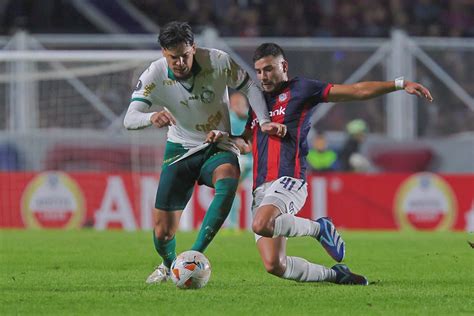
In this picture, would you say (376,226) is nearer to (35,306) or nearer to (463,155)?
(463,155)

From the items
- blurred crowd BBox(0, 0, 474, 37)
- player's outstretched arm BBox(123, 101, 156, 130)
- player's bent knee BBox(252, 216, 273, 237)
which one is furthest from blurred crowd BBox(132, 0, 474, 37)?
player's bent knee BBox(252, 216, 273, 237)

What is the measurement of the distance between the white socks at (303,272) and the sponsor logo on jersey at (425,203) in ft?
34.9

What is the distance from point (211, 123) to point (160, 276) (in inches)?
52.3

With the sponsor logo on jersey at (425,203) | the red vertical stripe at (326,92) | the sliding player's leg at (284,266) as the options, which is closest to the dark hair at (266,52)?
the red vertical stripe at (326,92)

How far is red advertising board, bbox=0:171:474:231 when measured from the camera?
64.6 feet

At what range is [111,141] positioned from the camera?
20.8m

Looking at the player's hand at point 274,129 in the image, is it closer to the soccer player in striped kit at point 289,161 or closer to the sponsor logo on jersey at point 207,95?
the soccer player in striped kit at point 289,161

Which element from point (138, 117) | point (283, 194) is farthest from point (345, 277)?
point (138, 117)

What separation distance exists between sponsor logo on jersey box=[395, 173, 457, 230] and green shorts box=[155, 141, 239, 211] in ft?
34.0

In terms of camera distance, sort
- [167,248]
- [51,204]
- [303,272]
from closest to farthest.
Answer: [303,272] → [167,248] → [51,204]

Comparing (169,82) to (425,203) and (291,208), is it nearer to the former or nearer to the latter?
(291,208)

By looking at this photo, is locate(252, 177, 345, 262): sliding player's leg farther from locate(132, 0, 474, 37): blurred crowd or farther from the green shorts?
locate(132, 0, 474, 37): blurred crowd

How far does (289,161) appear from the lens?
9516mm

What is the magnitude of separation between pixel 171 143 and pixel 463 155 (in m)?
12.1
